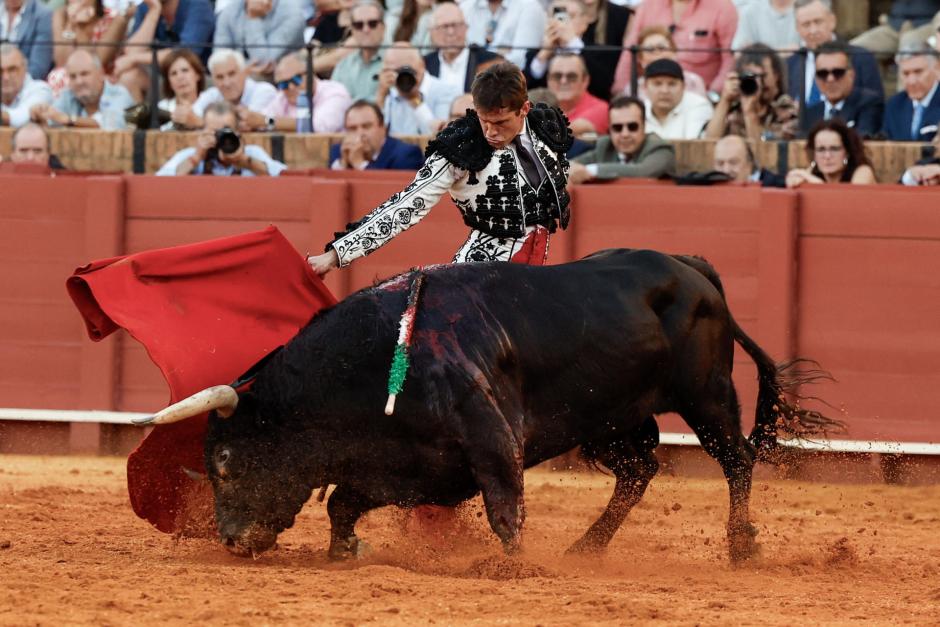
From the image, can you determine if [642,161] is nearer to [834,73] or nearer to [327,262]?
[834,73]

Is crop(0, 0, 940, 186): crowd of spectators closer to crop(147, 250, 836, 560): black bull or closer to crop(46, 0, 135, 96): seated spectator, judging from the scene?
crop(46, 0, 135, 96): seated spectator

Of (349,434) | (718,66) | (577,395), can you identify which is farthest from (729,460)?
(718,66)

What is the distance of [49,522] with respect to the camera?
5762 mm

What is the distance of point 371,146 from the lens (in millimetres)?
8258

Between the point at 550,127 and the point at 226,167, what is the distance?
3731 millimetres

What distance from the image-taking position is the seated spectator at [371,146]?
8.18 meters

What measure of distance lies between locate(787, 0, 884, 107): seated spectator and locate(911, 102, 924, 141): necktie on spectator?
21 centimetres

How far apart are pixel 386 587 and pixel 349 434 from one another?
0.52 meters

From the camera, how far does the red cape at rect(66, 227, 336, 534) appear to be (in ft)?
15.7

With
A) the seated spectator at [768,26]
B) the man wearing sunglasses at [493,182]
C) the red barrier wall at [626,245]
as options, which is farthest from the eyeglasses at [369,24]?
the man wearing sunglasses at [493,182]

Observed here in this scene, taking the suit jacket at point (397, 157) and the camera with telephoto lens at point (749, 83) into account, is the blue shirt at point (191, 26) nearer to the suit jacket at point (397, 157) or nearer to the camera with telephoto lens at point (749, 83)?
the suit jacket at point (397, 157)

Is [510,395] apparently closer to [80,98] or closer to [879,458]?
[879,458]

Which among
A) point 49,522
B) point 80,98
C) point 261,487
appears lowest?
point 49,522

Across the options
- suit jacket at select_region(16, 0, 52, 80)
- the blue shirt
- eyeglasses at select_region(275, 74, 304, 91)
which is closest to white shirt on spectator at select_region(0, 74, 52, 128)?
suit jacket at select_region(16, 0, 52, 80)
